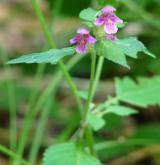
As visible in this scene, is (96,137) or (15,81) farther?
(15,81)

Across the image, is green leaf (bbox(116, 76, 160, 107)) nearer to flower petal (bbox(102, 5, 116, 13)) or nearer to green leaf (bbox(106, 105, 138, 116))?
green leaf (bbox(106, 105, 138, 116))

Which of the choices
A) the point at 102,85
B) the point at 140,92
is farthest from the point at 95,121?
the point at 102,85

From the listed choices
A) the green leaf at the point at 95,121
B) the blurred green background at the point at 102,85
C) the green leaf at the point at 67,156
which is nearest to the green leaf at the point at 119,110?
the green leaf at the point at 95,121

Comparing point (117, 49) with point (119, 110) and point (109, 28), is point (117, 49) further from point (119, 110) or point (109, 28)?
point (119, 110)

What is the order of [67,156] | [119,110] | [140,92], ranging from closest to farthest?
[67,156]
[119,110]
[140,92]

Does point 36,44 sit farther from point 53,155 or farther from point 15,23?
point 53,155

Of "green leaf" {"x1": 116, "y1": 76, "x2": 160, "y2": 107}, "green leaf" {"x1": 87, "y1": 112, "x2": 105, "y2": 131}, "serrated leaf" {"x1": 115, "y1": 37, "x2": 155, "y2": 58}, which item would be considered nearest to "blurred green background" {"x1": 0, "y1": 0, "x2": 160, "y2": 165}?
"green leaf" {"x1": 116, "y1": 76, "x2": 160, "y2": 107}

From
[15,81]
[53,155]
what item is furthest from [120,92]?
[15,81]

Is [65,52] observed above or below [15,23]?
below
